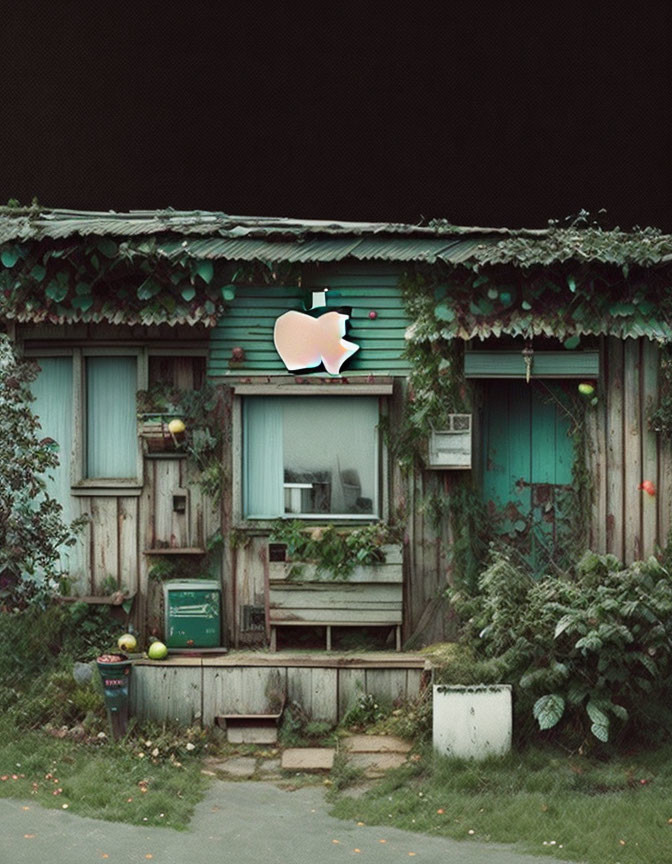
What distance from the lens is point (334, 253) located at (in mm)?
10602

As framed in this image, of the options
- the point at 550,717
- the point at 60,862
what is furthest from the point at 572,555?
the point at 60,862

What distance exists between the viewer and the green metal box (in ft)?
34.9

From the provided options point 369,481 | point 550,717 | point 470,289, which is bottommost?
point 550,717

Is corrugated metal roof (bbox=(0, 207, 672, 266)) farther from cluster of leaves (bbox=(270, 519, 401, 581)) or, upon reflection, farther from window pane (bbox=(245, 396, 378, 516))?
cluster of leaves (bbox=(270, 519, 401, 581))

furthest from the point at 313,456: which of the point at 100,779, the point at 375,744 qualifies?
the point at 100,779

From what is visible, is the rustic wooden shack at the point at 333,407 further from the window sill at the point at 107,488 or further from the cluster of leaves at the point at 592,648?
the cluster of leaves at the point at 592,648

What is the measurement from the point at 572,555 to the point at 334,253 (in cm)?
365

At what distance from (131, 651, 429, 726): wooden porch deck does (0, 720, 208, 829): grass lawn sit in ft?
2.30

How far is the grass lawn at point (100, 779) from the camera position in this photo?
27.4ft

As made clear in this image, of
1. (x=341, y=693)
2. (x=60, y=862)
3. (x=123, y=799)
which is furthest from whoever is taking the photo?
(x=341, y=693)

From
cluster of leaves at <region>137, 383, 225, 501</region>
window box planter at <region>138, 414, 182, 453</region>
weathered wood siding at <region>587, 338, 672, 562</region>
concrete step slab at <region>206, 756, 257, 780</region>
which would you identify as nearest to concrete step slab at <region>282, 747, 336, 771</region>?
concrete step slab at <region>206, 756, 257, 780</region>

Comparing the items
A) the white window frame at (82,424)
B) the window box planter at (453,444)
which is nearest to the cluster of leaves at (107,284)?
the white window frame at (82,424)

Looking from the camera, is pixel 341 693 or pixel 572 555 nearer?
pixel 341 693

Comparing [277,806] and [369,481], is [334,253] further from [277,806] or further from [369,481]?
[277,806]
